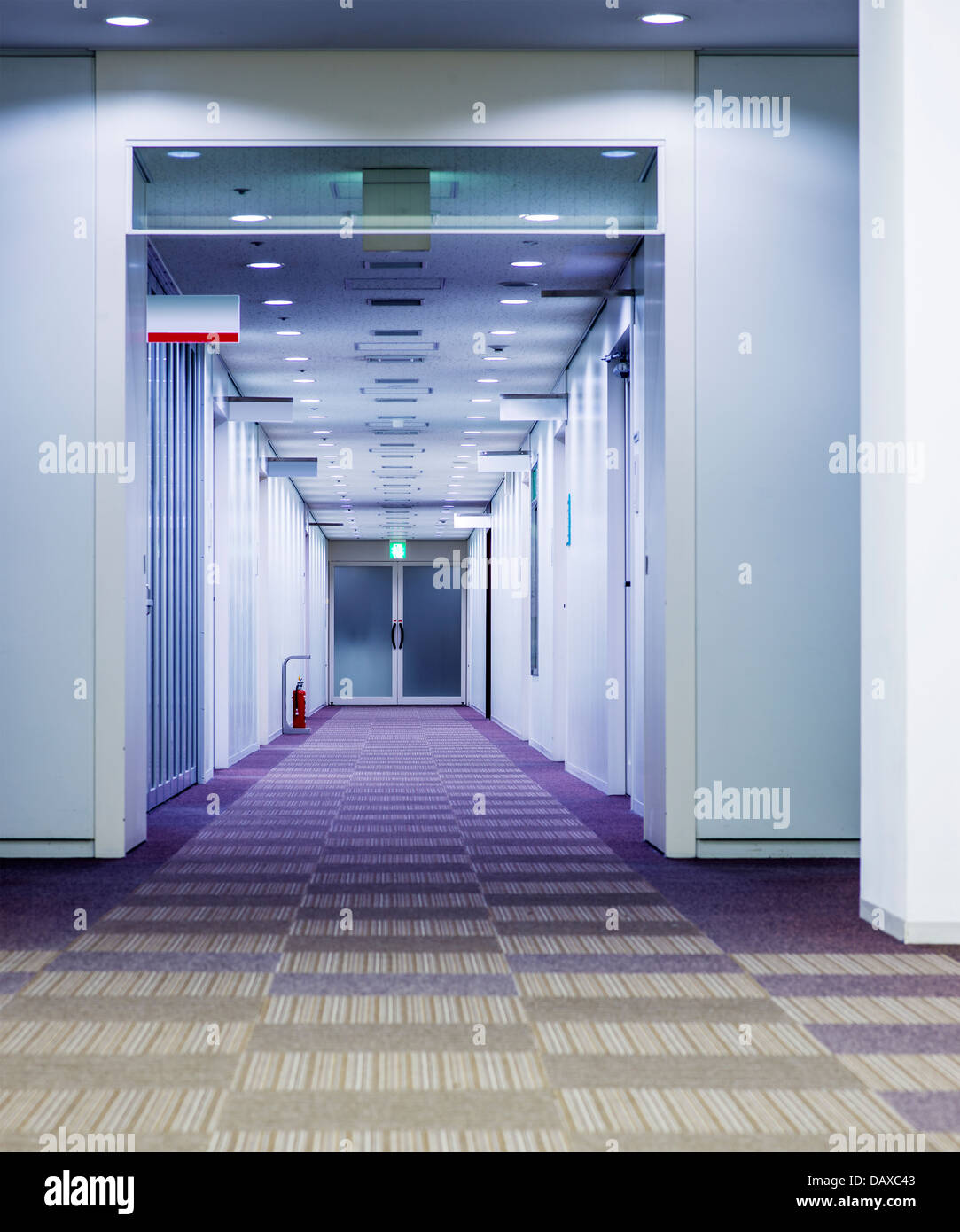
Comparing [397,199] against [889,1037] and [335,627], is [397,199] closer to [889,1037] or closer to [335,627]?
[889,1037]

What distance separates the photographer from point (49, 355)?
5.90 m

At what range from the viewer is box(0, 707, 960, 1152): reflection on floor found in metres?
2.54

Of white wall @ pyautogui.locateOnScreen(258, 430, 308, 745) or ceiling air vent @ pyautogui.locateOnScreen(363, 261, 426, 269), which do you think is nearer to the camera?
ceiling air vent @ pyautogui.locateOnScreen(363, 261, 426, 269)

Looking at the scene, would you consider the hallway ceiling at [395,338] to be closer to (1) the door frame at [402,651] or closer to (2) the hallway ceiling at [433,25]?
(2) the hallway ceiling at [433,25]

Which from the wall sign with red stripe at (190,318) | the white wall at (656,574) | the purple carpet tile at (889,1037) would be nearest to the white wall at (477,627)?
the wall sign with red stripe at (190,318)

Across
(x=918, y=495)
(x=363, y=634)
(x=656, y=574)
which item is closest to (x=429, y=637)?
(x=363, y=634)

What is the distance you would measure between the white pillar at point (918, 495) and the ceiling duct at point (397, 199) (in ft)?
6.95

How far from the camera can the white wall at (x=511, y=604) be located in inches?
588

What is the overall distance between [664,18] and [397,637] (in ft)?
73.1

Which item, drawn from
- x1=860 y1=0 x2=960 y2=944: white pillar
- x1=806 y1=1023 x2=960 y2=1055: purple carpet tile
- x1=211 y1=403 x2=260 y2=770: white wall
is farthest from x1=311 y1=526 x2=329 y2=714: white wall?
x1=806 y1=1023 x2=960 y2=1055: purple carpet tile

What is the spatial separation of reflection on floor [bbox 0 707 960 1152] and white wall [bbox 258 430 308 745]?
313 inches

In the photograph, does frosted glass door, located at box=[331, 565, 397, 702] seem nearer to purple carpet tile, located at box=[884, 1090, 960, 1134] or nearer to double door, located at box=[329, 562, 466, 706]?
double door, located at box=[329, 562, 466, 706]
